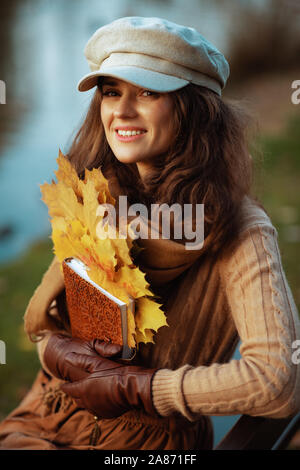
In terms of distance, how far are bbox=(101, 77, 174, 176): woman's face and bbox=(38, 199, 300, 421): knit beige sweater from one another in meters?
0.28

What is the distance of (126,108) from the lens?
4.02 ft

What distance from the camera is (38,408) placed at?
1569 mm

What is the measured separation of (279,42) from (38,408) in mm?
5879

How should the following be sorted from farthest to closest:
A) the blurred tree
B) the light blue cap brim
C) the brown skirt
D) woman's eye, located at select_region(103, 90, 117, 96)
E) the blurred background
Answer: the blurred tree
the blurred background
the brown skirt
woman's eye, located at select_region(103, 90, 117, 96)
the light blue cap brim

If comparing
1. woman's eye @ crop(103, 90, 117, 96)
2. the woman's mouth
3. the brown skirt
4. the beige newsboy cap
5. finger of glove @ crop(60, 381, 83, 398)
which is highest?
the beige newsboy cap

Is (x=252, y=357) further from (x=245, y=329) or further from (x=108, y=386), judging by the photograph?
(x=108, y=386)

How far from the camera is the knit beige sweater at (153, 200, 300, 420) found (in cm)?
117

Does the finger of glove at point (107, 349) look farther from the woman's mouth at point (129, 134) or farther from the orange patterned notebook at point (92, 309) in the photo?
the woman's mouth at point (129, 134)

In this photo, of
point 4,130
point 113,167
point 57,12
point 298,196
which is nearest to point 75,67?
point 4,130

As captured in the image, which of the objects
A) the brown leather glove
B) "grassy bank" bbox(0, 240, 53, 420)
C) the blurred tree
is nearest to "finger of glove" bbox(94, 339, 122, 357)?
the brown leather glove

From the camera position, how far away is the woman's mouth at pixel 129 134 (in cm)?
125

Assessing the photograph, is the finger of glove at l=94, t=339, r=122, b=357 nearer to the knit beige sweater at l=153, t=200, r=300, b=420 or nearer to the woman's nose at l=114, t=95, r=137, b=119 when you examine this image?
the knit beige sweater at l=153, t=200, r=300, b=420

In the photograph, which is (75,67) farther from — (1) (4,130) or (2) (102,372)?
(2) (102,372)
